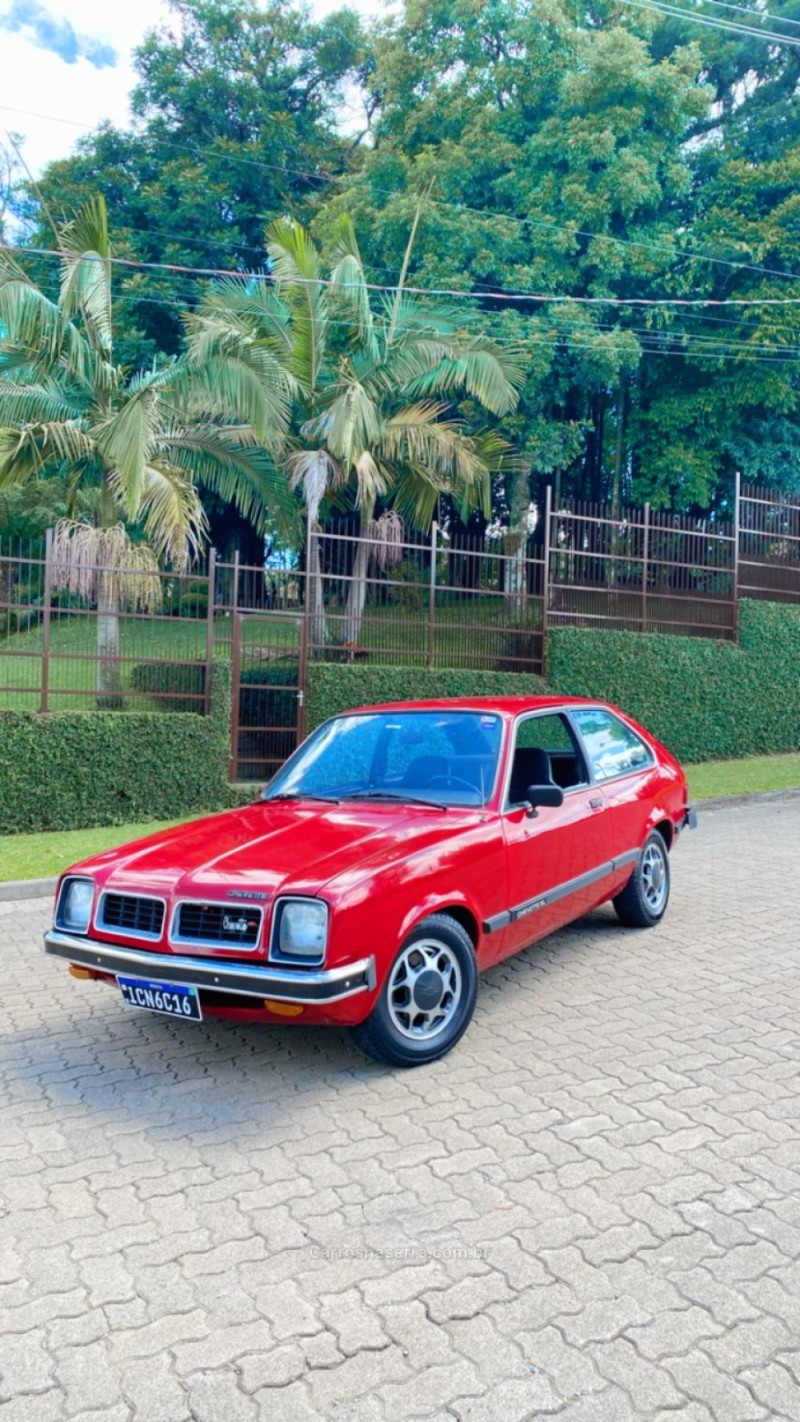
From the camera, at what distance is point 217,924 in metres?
3.68

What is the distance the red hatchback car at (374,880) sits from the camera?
3.57 metres

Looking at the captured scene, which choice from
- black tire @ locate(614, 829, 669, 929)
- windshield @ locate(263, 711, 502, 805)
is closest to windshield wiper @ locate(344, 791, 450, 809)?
windshield @ locate(263, 711, 502, 805)

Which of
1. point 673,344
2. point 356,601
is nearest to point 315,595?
point 356,601

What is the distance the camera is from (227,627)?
12.5m

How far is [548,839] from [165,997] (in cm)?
210

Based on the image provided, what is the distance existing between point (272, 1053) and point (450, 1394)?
212 cm

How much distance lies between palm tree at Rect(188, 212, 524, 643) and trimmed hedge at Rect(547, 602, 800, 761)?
3.90 meters

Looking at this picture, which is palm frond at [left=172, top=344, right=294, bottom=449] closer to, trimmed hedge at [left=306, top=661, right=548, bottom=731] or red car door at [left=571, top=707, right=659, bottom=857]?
trimmed hedge at [left=306, top=661, right=548, bottom=731]

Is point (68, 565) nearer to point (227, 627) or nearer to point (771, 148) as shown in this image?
point (227, 627)

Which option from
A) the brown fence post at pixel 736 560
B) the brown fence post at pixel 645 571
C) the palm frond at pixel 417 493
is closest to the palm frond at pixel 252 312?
the palm frond at pixel 417 493

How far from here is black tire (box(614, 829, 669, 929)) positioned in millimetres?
6125

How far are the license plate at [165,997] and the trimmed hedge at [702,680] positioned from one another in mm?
12313

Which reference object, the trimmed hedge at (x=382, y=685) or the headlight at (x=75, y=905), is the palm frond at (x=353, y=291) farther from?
the headlight at (x=75, y=905)

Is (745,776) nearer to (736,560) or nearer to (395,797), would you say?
(736,560)
